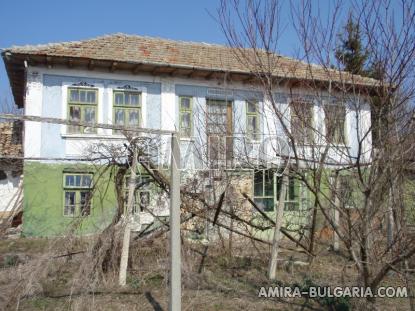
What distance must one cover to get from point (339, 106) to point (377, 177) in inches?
35.2

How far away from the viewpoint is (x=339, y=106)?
4.69m

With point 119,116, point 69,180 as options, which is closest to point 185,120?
Result: point 119,116

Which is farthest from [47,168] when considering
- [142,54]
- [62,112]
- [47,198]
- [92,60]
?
[142,54]

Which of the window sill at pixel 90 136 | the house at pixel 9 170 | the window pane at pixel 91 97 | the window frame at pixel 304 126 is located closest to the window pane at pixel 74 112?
the window pane at pixel 91 97

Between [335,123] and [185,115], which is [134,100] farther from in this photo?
[335,123]

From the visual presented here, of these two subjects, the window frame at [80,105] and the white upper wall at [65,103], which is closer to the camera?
the white upper wall at [65,103]

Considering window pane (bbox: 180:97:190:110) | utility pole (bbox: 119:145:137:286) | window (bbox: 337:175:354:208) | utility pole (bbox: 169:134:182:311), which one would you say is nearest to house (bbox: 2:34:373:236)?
window pane (bbox: 180:97:190:110)

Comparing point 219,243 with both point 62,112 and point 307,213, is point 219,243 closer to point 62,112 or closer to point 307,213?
point 307,213

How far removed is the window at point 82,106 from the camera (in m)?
13.4

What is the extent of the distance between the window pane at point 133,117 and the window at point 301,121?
30.5 ft

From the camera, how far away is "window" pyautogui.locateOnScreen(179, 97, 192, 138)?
1445 centimetres

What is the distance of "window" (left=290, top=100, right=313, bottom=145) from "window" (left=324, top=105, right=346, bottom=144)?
0.77 feet

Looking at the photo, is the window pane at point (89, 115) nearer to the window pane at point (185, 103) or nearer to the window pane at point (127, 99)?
the window pane at point (127, 99)

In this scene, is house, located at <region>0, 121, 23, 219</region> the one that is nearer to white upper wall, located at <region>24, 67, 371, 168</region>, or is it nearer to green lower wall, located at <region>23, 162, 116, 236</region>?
green lower wall, located at <region>23, 162, 116, 236</region>
